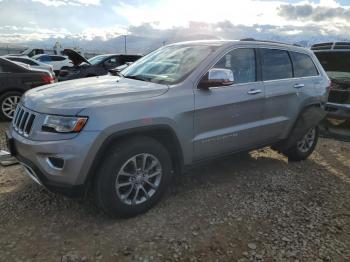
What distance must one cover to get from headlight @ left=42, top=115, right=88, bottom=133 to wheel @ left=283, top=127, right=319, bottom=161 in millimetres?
3572

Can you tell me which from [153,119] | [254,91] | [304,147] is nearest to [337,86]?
[304,147]

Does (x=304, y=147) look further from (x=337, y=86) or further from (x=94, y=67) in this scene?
(x=94, y=67)

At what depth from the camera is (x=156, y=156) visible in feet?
12.3

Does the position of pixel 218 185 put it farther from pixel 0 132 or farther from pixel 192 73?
pixel 0 132

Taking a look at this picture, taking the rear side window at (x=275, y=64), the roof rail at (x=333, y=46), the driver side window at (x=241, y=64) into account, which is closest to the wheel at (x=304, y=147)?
the rear side window at (x=275, y=64)

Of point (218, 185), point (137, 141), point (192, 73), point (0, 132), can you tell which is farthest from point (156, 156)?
point (0, 132)

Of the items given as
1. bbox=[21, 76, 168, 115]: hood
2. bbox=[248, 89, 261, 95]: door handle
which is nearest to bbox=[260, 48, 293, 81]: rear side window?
bbox=[248, 89, 261, 95]: door handle

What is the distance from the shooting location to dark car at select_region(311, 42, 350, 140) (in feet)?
24.6

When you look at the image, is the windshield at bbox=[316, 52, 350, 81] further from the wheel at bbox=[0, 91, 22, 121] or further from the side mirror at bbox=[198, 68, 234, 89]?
the wheel at bbox=[0, 91, 22, 121]

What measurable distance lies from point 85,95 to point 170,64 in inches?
50.5

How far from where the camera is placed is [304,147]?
5887 mm

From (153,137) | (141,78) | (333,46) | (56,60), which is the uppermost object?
(333,46)

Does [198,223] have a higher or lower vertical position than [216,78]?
lower

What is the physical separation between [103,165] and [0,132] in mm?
4620
